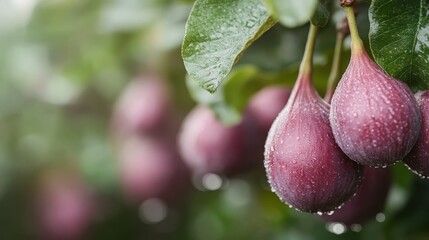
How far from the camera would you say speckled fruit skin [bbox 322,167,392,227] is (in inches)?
39.4

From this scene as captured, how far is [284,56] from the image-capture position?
1.33 metres

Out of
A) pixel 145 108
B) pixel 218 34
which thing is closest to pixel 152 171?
pixel 145 108

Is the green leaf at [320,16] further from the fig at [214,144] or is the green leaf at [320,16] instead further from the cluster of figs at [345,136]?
the fig at [214,144]

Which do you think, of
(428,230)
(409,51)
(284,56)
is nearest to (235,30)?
(409,51)

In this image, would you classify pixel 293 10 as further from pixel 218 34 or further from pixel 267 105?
pixel 267 105

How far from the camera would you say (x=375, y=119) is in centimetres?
75

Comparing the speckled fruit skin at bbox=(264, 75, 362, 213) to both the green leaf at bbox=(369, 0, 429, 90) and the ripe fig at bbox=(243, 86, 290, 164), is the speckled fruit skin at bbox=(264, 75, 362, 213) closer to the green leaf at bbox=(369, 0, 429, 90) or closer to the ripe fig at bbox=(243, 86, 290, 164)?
the green leaf at bbox=(369, 0, 429, 90)

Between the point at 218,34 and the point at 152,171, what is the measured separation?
908 millimetres

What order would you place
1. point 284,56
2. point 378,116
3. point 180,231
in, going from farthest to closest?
1. point 180,231
2. point 284,56
3. point 378,116

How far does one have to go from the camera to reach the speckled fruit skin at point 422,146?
30.4 inches

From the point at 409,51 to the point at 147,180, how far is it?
38.9 inches

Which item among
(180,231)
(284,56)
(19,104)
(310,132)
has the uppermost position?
(310,132)

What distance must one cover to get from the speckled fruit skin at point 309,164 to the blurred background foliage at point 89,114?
28.4 inches

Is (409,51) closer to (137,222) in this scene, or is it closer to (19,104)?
(137,222)
